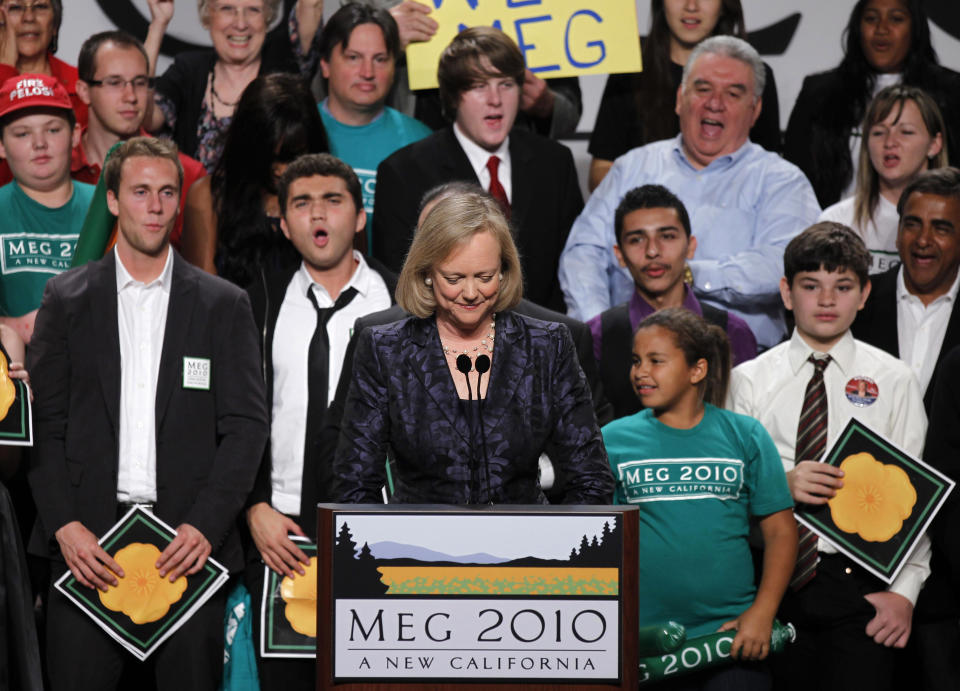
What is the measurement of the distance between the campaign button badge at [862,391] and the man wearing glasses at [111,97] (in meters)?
2.44

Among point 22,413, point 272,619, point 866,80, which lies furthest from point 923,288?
point 22,413

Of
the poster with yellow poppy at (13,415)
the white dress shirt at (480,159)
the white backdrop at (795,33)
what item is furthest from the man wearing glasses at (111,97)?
the poster with yellow poppy at (13,415)

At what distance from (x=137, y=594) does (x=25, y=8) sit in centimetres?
255

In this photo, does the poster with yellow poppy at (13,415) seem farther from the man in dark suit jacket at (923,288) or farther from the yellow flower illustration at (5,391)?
the man in dark suit jacket at (923,288)

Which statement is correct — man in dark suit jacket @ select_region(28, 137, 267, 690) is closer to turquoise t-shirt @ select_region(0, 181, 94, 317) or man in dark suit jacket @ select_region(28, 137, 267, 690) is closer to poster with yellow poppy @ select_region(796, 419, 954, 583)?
turquoise t-shirt @ select_region(0, 181, 94, 317)

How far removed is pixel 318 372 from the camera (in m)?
3.93

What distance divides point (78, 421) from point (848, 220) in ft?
9.06

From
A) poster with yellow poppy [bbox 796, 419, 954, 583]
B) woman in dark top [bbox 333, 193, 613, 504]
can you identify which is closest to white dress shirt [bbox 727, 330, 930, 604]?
poster with yellow poppy [bbox 796, 419, 954, 583]

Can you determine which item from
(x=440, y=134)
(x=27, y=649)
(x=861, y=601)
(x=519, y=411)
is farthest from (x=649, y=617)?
(x=440, y=134)

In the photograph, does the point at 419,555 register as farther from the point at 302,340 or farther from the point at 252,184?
the point at 252,184

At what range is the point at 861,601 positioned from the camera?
3678mm

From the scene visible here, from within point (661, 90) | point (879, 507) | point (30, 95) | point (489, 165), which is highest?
point (661, 90)

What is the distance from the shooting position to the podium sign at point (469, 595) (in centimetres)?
229

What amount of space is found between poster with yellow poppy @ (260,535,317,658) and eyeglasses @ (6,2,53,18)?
98.5 inches
